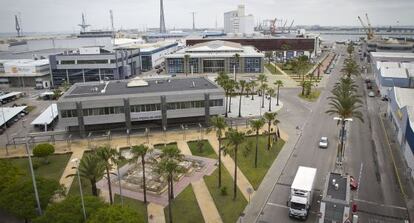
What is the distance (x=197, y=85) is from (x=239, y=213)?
43118 millimetres

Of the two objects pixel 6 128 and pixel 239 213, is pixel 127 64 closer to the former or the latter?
pixel 6 128

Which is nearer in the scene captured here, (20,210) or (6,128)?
(20,210)


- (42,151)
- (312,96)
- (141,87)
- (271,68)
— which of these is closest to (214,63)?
(271,68)

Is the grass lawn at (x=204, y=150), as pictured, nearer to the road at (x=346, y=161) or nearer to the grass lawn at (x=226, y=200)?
the grass lawn at (x=226, y=200)

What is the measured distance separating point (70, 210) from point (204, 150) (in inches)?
1166

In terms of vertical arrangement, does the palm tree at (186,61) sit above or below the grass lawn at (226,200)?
above

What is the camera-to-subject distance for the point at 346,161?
5247cm

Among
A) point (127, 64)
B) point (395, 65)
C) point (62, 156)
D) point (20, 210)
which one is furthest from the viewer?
point (127, 64)

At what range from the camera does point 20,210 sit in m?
33.9

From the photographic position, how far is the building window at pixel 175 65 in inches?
5502

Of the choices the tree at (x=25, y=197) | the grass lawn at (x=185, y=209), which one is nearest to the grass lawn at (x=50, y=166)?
the tree at (x=25, y=197)

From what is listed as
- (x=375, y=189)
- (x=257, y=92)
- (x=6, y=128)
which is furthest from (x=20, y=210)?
(x=257, y=92)

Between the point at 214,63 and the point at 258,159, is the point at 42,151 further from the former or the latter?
the point at 214,63

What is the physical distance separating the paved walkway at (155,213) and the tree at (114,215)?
7670 millimetres
